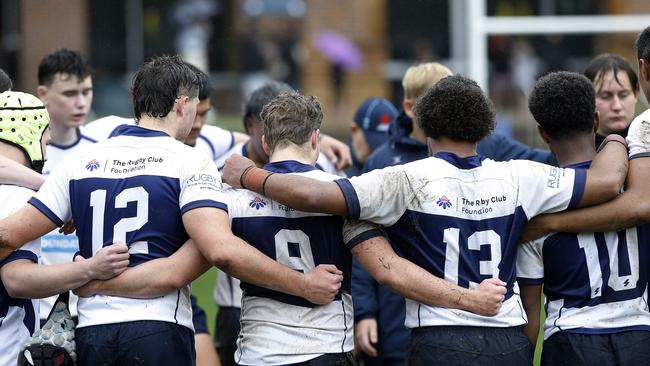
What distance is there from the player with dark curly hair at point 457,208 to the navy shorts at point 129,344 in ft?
2.62

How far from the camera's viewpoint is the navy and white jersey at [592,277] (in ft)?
15.5

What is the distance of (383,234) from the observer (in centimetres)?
467

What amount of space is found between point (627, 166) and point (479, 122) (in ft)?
2.41

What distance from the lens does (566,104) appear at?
191 inches

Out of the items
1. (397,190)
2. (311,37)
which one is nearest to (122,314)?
(397,190)

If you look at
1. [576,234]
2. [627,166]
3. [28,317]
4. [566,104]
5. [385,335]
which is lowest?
[385,335]

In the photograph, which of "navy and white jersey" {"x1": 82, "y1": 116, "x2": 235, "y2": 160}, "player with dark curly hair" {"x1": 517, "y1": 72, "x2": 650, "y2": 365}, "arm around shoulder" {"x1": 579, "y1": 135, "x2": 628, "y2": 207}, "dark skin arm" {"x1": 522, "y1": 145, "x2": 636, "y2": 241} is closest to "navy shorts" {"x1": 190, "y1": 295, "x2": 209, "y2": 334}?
"navy and white jersey" {"x1": 82, "y1": 116, "x2": 235, "y2": 160}

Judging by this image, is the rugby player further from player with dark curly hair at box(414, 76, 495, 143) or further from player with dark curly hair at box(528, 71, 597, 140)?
player with dark curly hair at box(528, 71, 597, 140)

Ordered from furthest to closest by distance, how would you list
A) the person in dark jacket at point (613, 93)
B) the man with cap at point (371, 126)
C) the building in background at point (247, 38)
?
the building in background at point (247, 38) < the man with cap at point (371, 126) < the person in dark jacket at point (613, 93)

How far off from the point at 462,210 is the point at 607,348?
0.94m

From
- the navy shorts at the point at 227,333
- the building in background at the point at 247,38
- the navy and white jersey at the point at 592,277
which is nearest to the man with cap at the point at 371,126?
the navy shorts at the point at 227,333

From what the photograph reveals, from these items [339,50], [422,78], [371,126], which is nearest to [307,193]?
[422,78]

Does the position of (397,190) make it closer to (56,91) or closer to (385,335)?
(385,335)

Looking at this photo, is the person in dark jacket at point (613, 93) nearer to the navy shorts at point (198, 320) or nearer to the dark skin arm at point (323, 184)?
the dark skin arm at point (323, 184)
